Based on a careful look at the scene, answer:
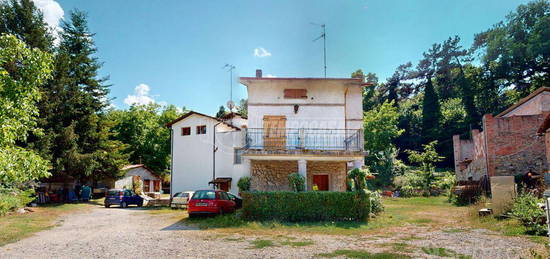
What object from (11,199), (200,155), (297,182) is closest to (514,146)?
(297,182)

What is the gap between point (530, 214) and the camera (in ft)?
38.1

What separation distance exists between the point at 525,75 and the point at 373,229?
38.6 m

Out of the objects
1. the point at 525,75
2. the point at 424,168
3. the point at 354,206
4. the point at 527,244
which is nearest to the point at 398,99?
the point at 525,75

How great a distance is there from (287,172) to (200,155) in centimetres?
855

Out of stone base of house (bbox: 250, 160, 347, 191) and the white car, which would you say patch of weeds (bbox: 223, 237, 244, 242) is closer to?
stone base of house (bbox: 250, 160, 347, 191)

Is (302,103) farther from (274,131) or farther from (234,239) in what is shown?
(234,239)

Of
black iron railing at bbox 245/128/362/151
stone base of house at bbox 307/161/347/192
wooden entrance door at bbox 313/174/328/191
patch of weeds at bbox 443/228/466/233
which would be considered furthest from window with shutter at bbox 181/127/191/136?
patch of weeds at bbox 443/228/466/233

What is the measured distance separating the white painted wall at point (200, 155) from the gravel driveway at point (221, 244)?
12624 millimetres

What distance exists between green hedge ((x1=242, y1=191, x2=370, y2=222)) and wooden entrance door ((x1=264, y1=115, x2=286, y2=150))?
424 centimetres

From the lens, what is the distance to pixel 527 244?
945 cm

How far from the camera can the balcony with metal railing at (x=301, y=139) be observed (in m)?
18.6

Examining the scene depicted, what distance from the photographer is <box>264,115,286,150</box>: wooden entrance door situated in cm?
1970

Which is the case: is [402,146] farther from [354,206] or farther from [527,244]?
[527,244]

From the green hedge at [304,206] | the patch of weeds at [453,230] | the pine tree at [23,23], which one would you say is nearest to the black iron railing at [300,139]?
the green hedge at [304,206]
